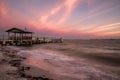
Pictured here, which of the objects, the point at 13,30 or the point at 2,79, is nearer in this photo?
the point at 2,79

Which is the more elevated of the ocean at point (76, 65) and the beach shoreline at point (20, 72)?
the beach shoreline at point (20, 72)

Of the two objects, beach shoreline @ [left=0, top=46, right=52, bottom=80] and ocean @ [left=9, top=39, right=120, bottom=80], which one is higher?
beach shoreline @ [left=0, top=46, right=52, bottom=80]

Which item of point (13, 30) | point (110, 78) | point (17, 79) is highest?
point (13, 30)

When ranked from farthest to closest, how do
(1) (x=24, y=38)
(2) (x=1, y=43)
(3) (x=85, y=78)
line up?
(1) (x=24, y=38)
(2) (x=1, y=43)
(3) (x=85, y=78)

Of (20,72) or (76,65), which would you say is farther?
(76,65)

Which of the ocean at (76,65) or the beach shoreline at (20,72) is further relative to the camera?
the ocean at (76,65)

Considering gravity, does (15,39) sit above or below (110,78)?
above

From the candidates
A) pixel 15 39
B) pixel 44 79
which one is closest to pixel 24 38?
pixel 15 39

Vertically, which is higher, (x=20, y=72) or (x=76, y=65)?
(x=20, y=72)

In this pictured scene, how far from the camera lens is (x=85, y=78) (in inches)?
301

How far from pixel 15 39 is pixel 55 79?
1357 inches

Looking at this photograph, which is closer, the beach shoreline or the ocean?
the beach shoreline

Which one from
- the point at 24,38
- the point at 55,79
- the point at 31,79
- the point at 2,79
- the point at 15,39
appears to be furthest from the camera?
the point at 24,38

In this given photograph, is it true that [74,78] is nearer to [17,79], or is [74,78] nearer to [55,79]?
[55,79]
